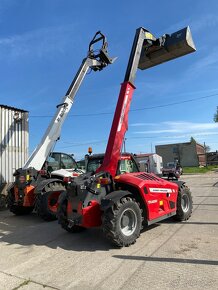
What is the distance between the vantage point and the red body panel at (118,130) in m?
6.77

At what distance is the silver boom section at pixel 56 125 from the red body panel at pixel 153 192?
4170mm

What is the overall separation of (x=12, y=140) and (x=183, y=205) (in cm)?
896

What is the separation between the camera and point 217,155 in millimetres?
68375

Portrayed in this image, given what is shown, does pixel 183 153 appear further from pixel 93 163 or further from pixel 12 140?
pixel 93 163

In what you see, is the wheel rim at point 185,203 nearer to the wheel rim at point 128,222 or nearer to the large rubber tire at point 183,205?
the large rubber tire at point 183,205

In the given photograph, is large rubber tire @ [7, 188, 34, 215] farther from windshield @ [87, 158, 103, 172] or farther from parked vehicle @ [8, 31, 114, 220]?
windshield @ [87, 158, 103, 172]

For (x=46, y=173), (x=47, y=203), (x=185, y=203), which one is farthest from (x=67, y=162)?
(x=185, y=203)

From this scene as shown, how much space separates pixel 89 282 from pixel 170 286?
1.13 meters

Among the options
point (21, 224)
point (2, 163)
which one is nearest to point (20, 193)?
point (21, 224)

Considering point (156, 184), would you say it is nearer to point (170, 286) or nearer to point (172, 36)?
point (170, 286)

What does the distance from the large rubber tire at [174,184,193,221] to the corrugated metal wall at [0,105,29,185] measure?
8389 millimetres

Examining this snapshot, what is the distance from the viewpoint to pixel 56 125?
10438mm

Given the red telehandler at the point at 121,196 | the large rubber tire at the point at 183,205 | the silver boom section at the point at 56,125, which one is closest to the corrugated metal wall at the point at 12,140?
the silver boom section at the point at 56,125

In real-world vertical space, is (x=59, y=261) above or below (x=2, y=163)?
below
